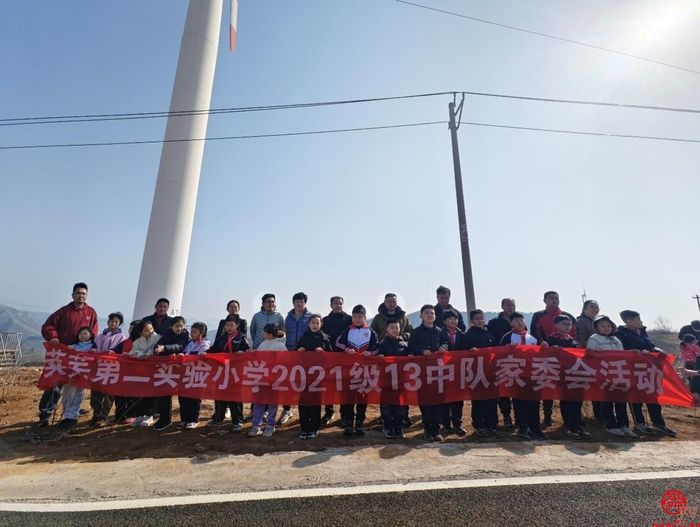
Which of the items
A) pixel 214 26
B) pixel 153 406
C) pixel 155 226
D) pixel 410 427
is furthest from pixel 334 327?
pixel 214 26

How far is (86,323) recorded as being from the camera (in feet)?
23.3

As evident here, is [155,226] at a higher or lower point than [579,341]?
higher

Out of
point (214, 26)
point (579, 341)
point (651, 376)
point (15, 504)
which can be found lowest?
point (15, 504)

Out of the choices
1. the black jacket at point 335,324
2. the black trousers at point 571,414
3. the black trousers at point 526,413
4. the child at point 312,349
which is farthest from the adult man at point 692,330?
the child at point 312,349

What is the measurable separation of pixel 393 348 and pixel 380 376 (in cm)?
52

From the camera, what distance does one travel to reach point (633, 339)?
6684 mm

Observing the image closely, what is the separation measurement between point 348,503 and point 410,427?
306cm

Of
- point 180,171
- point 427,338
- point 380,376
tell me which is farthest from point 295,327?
point 180,171

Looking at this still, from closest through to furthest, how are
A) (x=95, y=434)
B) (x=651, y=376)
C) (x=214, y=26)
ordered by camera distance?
(x=95, y=434), (x=651, y=376), (x=214, y=26)

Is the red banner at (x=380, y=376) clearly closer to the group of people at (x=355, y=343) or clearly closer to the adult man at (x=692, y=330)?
the group of people at (x=355, y=343)

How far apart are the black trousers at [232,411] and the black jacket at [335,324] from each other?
1969mm

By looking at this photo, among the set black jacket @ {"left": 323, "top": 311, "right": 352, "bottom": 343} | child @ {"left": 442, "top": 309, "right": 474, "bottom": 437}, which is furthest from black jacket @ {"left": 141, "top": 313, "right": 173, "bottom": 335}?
child @ {"left": 442, "top": 309, "right": 474, "bottom": 437}

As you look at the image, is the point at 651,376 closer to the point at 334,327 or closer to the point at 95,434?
the point at 334,327

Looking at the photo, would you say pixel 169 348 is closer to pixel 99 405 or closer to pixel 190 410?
pixel 190 410
